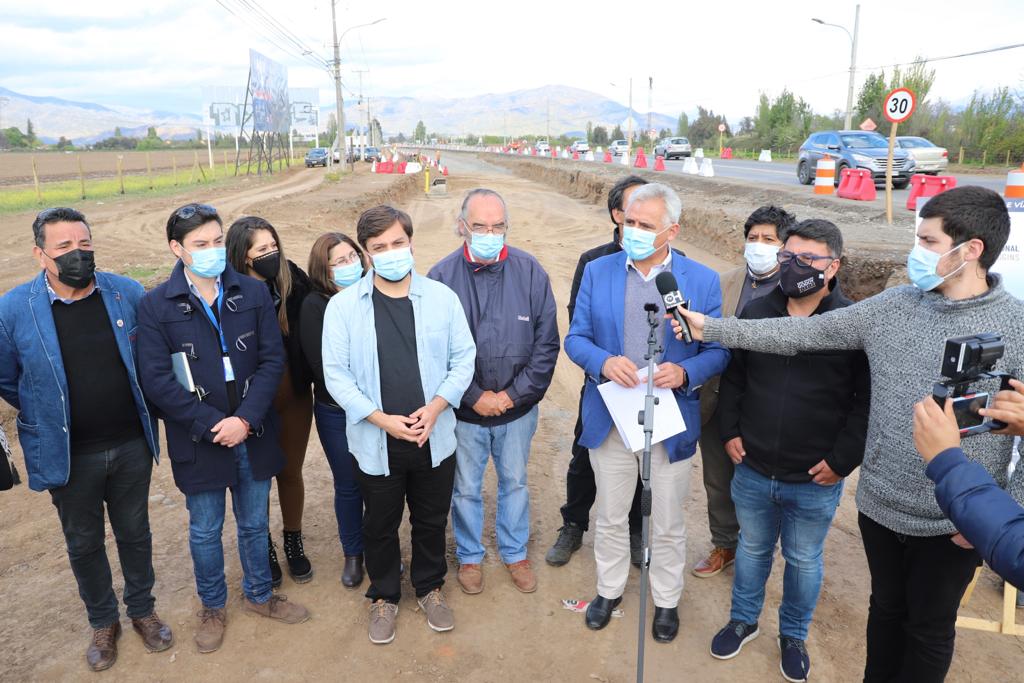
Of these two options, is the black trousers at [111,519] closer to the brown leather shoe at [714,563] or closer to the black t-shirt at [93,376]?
the black t-shirt at [93,376]

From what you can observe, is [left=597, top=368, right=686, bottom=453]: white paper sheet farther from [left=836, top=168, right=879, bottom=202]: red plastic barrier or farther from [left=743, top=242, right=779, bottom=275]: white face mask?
[left=836, top=168, right=879, bottom=202]: red plastic barrier

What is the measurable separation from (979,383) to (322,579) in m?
3.42

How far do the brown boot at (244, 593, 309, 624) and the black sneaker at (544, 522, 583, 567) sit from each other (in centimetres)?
145

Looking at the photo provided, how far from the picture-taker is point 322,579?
3973 mm

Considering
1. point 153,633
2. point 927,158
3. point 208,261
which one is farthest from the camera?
point 927,158

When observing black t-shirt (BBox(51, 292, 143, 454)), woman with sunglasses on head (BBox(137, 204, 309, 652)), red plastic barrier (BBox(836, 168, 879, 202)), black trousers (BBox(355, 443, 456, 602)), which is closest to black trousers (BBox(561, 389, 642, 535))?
black trousers (BBox(355, 443, 456, 602))

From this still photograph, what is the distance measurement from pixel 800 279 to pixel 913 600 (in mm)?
1337

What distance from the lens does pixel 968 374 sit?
1924 millimetres

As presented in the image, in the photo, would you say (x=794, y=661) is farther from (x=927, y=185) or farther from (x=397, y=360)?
(x=927, y=185)

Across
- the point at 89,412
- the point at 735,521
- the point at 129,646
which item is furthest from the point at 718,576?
the point at 89,412

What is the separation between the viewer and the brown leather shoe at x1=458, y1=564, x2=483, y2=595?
12.6 ft

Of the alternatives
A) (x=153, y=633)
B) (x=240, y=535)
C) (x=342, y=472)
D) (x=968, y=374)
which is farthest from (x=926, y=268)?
(x=153, y=633)

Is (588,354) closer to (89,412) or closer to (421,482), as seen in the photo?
(421,482)

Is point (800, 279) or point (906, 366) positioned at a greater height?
point (800, 279)
